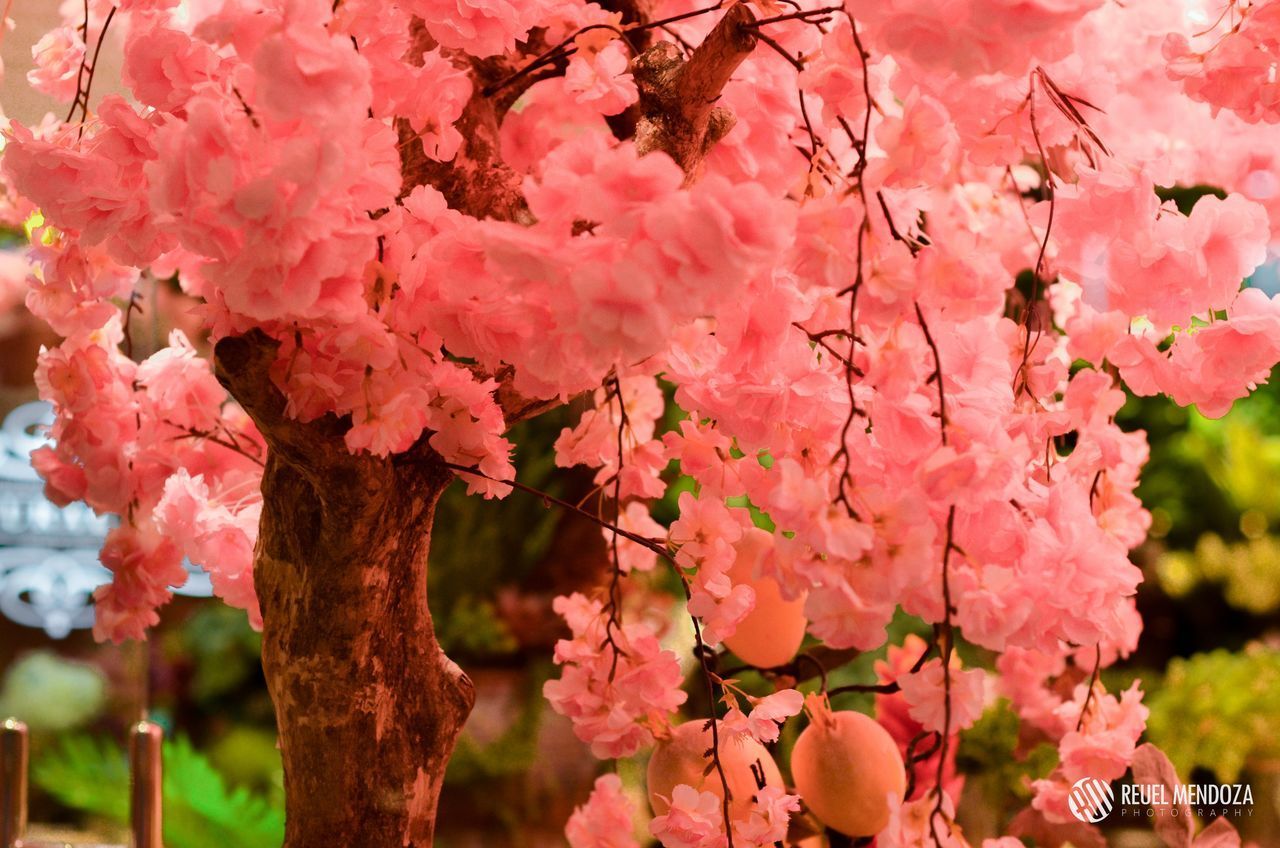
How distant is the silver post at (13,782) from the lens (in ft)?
3.97

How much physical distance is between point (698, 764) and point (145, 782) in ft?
2.23

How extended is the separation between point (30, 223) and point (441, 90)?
46 centimetres

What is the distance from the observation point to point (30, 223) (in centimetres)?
96

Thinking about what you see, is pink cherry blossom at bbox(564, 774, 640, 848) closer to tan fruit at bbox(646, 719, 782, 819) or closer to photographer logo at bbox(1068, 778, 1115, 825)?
tan fruit at bbox(646, 719, 782, 819)

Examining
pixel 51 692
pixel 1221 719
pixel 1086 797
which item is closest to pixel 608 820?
pixel 1086 797

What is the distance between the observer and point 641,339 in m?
0.48

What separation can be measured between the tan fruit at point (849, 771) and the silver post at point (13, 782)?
0.84 metres

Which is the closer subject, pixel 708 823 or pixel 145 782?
pixel 708 823

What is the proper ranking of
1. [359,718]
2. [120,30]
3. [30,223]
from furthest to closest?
[120,30]
[30,223]
[359,718]

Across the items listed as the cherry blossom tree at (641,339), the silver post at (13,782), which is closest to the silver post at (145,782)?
the silver post at (13,782)

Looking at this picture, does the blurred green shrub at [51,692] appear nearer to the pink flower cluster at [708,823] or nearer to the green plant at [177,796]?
the green plant at [177,796]

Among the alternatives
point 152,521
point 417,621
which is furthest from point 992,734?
point 152,521

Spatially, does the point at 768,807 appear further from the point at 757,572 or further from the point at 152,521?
the point at 152,521

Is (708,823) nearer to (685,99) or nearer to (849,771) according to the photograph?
(849,771)
